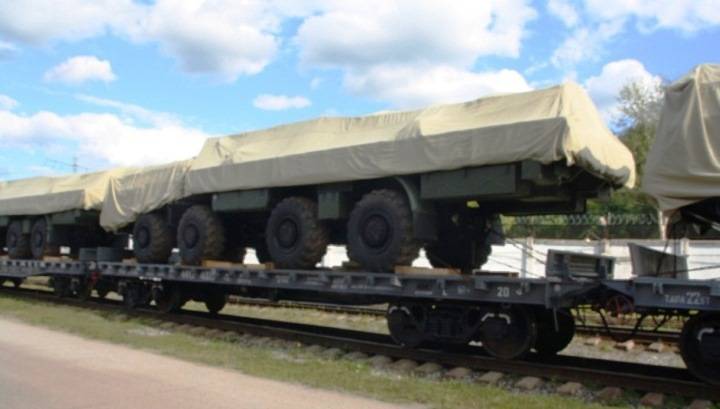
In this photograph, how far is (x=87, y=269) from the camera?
17703 mm

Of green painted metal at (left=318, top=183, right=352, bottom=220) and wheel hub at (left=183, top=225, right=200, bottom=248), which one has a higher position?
green painted metal at (left=318, top=183, right=352, bottom=220)

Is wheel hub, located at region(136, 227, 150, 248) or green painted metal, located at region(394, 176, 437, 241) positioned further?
wheel hub, located at region(136, 227, 150, 248)

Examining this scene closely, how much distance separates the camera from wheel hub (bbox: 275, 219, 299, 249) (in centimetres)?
1227

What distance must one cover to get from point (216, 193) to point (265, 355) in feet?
14.6

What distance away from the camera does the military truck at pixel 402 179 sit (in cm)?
918

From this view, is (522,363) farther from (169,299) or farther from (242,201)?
(169,299)

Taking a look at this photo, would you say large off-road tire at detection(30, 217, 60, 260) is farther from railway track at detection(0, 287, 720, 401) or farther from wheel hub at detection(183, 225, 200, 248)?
railway track at detection(0, 287, 720, 401)

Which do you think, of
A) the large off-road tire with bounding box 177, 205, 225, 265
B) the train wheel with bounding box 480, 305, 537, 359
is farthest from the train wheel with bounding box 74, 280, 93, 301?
the train wheel with bounding box 480, 305, 537, 359

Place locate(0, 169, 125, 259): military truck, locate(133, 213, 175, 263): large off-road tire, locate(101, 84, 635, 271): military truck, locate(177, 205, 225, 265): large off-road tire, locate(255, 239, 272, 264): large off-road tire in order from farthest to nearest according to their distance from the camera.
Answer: locate(0, 169, 125, 259): military truck
locate(133, 213, 175, 263): large off-road tire
locate(255, 239, 272, 264): large off-road tire
locate(177, 205, 225, 265): large off-road tire
locate(101, 84, 635, 271): military truck

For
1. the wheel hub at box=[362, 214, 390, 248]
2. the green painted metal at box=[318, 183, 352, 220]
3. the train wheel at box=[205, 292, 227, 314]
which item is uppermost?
the green painted metal at box=[318, 183, 352, 220]

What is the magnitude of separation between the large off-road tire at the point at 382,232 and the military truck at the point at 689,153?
11.2 feet

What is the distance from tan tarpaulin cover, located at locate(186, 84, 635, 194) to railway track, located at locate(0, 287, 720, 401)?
8.22ft

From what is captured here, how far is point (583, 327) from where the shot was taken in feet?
41.3

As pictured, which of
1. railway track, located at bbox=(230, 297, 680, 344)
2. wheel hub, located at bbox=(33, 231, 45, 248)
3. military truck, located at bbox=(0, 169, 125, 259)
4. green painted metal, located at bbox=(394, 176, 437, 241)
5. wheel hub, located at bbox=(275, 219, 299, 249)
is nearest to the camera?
green painted metal, located at bbox=(394, 176, 437, 241)
